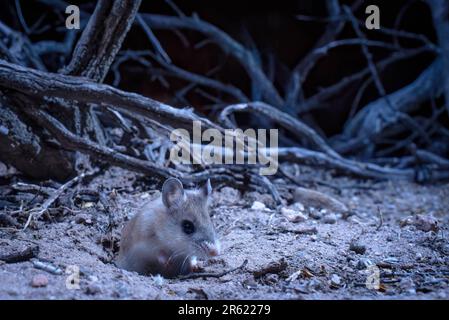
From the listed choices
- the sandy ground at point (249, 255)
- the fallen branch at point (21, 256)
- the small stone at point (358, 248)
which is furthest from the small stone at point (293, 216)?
the fallen branch at point (21, 256)

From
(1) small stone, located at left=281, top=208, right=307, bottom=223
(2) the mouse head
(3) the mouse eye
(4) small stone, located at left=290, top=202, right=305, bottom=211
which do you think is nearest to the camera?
(2) the mouse head

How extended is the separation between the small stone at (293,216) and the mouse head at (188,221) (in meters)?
0.91

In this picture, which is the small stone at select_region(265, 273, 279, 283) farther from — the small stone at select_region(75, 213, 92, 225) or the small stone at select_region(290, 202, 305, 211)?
the small stone at select_region(290, 202, 305, 211)

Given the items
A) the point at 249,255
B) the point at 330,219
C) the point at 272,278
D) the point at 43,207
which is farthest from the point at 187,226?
the point at 330,219

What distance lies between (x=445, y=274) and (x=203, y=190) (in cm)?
173

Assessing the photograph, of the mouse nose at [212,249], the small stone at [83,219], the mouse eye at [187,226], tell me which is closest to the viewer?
the mouse nose at [212,249]

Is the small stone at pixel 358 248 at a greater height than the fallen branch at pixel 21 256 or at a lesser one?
lesser

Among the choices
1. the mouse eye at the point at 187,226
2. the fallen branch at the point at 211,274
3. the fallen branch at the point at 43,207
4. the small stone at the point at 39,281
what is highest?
the fallen branch at the point at 43,207

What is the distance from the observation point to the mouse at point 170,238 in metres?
3.50

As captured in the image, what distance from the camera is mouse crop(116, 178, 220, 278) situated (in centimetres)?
350

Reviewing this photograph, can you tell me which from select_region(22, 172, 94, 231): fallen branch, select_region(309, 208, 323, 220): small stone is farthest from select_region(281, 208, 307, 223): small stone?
select_region(22, 172, 94, 231): fallen branch

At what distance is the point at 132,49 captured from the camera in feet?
25.7

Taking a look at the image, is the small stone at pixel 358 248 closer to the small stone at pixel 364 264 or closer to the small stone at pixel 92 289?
the small stone at pixel 364 264

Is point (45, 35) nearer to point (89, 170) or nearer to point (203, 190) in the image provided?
point (89, 170)
